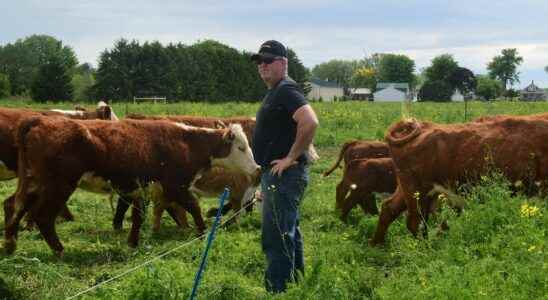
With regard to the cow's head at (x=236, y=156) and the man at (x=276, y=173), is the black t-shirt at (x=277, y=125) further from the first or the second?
the cow's head at (x=236, y=156)

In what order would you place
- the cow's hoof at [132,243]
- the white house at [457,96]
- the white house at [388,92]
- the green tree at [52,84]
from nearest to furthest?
1. the cow's hoof at [132,243]
2. the green tree at [52,84]
3. the white house at [457,96]
4. the white house at [388,92]

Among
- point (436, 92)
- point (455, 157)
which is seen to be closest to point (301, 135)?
point (455, 157)

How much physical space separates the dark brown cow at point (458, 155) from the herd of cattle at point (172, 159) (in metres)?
0.01

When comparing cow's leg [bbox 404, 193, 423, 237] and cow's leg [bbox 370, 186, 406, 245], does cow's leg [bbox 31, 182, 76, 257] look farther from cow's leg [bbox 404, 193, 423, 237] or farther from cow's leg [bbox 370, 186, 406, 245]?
cow's leg [bbox 404, 193, 423, 237]

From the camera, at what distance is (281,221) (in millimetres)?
5988

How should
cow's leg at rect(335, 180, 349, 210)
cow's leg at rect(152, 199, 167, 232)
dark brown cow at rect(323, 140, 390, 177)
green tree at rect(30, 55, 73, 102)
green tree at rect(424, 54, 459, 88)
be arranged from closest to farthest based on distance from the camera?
cow's leg at rect(152, 199, 167, 232) → cow's leg at rect(335, 180, 349, 210) → dark brown cow at rect(323, 140, 390, 177) → green tree at rect(30, 55, 73, 102) → green tree at rect(424, 54, 459, 88)

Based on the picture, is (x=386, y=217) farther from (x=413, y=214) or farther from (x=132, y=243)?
(x=132, y=243)

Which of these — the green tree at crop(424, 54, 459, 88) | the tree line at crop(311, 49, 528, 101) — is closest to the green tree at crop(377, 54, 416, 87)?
the tree line at crop(311, 49, 528, 101)

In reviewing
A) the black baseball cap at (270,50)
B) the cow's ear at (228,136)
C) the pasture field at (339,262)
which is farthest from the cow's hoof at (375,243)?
the black baseball cap at (270,50)

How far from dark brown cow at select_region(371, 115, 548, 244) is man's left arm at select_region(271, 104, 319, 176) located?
2.58 meters

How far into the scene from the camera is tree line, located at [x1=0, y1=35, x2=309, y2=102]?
6156 centimetres

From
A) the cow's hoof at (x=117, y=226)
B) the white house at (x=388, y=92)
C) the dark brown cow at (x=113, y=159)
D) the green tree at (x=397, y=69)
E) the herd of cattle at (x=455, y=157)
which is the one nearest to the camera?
the herd of cattle at (x=455, y=157)

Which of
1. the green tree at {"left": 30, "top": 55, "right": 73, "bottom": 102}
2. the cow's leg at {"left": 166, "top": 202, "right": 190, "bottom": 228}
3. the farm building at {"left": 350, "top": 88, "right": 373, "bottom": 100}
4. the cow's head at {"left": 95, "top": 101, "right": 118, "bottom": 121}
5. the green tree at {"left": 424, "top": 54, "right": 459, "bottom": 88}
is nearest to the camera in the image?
the cow's leg at {"left": 166, "top": 202, "right": 190, "bottom": 228}

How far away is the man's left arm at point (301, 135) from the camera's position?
5.68 metres
